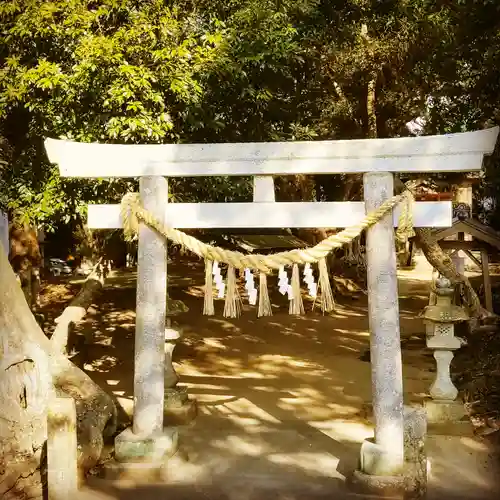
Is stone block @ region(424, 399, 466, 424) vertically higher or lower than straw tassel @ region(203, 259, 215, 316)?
lower

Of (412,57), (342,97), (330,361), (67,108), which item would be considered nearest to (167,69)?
(67,108)

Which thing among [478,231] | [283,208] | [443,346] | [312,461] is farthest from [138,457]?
[478,231]

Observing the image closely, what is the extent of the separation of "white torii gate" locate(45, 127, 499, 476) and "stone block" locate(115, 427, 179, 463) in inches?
1.1

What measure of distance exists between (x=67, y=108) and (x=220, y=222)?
11.0 feet

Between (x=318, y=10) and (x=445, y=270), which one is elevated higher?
(x=318, y=10)

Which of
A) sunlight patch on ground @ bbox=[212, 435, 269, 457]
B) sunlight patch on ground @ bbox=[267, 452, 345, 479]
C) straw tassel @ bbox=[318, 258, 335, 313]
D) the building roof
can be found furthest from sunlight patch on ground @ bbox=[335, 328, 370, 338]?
straw tassel @ bbox=[318, 258, 335, 313]

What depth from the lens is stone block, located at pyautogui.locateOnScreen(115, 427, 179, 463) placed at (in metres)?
5.28

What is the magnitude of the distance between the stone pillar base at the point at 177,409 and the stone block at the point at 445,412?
2.89 meters

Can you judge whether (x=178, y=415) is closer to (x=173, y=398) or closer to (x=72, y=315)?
(x=173, y=398)

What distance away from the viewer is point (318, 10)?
9992 millimetres

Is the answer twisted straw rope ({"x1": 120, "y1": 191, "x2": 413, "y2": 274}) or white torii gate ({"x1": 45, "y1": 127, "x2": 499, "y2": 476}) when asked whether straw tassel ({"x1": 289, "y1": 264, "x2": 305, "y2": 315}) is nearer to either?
twisted straw rope ({"x1": 120, "y1": 191, "x2": 413, "y2": 274})

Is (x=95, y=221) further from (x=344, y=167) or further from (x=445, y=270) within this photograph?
(x=445, y=270)

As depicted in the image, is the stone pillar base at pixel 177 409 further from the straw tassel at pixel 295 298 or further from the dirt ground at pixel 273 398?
the straw tassel at pixel 295 298

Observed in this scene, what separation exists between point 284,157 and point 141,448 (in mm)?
2973
